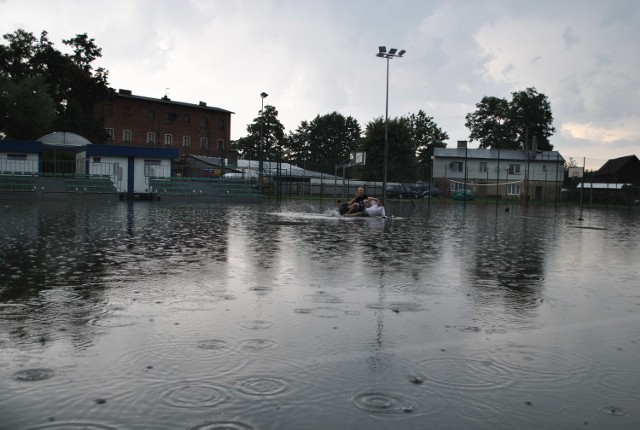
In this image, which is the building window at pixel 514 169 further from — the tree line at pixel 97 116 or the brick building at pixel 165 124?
the brick building at pixel 165 124

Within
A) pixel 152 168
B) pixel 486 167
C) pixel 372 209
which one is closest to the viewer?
pixel 372 209

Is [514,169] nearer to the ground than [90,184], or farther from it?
farther from it

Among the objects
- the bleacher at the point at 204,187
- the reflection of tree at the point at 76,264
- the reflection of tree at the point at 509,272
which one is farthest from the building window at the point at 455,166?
the reflection of tree at the point at 76,264

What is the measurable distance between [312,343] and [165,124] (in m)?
86.2

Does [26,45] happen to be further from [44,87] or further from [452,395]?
[452,395]

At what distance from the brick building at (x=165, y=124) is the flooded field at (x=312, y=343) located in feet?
249

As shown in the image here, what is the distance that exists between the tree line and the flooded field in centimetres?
3240

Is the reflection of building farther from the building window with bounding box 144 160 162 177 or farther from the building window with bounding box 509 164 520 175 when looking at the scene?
the building window with bounding box 144 160 162 177

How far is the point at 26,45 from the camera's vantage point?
63.7 m

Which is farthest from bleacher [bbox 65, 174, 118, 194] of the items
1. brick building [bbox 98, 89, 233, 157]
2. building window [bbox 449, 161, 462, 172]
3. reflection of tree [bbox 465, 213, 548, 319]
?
building window [bbox 449, 161, 462, 172]

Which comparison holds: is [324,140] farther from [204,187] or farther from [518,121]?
[204,187]

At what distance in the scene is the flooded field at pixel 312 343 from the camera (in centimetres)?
326

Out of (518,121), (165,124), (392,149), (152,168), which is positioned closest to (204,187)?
(152,168)

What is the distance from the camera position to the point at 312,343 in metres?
4.64
